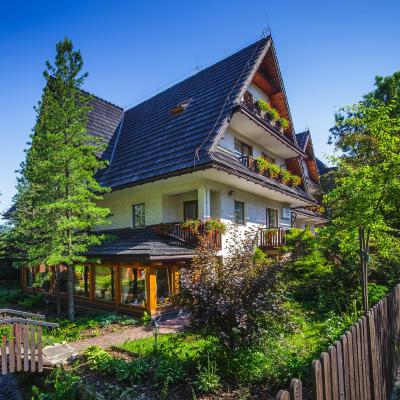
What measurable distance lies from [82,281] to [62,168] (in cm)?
638

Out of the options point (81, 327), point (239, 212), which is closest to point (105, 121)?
point (239, 212)

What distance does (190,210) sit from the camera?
15461 millimetres

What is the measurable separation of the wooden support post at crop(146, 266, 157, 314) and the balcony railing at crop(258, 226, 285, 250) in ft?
22.7

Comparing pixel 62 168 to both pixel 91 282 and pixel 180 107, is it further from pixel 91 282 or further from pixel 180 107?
pixel 180 107

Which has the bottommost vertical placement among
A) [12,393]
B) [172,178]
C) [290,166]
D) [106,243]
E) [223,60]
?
[12,393]

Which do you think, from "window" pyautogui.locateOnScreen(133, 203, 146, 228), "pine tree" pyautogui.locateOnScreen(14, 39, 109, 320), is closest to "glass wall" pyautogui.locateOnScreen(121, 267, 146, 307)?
"pine tree" pyautogui.locateOnScreen(14, 39, 109, 320)

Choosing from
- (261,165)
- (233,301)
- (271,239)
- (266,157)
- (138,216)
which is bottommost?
(233,301)

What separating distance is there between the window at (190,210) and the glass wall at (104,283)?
14.9ft

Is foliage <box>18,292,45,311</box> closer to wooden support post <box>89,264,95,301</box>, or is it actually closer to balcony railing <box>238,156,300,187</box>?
wooden support post <box>89,264,95,301</box>

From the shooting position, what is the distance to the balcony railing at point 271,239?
1634 centimetres

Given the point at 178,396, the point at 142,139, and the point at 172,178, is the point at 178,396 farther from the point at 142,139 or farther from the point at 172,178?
the point at 142,139

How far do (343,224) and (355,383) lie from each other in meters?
4.90

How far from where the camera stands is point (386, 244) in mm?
8234

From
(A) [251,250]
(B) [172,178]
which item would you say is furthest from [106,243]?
(A) [251,250]
